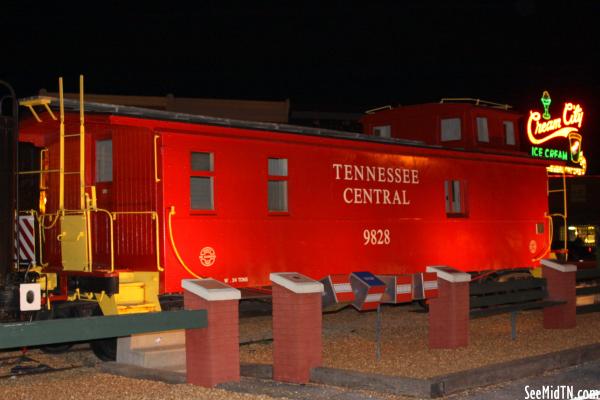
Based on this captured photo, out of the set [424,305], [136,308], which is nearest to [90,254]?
[136,308]

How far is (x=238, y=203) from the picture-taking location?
1192 centimetres

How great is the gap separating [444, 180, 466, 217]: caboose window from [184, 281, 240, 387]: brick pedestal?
7883 millimetres

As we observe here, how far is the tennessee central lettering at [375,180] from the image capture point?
13609 mm

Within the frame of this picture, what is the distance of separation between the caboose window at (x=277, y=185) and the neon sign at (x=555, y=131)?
62.1 feet

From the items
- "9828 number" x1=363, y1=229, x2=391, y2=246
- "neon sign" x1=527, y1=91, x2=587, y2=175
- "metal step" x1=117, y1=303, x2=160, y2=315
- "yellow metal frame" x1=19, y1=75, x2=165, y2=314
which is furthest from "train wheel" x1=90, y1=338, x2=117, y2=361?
"neon sign" x1=527, y1=91, x2=587, y2=175

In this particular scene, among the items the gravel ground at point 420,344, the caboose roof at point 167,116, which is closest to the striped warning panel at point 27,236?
the caboose roof at point 167,116

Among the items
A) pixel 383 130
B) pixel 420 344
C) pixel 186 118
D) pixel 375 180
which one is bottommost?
pixel 420 344

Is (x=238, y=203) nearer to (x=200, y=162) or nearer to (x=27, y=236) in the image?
(x=200, y=162)

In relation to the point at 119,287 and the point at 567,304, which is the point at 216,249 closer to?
the point at 119,287

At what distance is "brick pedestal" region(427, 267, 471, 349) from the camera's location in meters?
12.0

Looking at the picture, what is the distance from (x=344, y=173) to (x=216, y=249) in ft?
10.2

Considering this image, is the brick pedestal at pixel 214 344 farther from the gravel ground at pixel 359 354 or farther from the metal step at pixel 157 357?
the metal step at pixel 157 357

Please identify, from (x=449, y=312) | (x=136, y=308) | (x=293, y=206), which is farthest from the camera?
(x=293, y=206)

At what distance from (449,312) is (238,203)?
3.53 m
